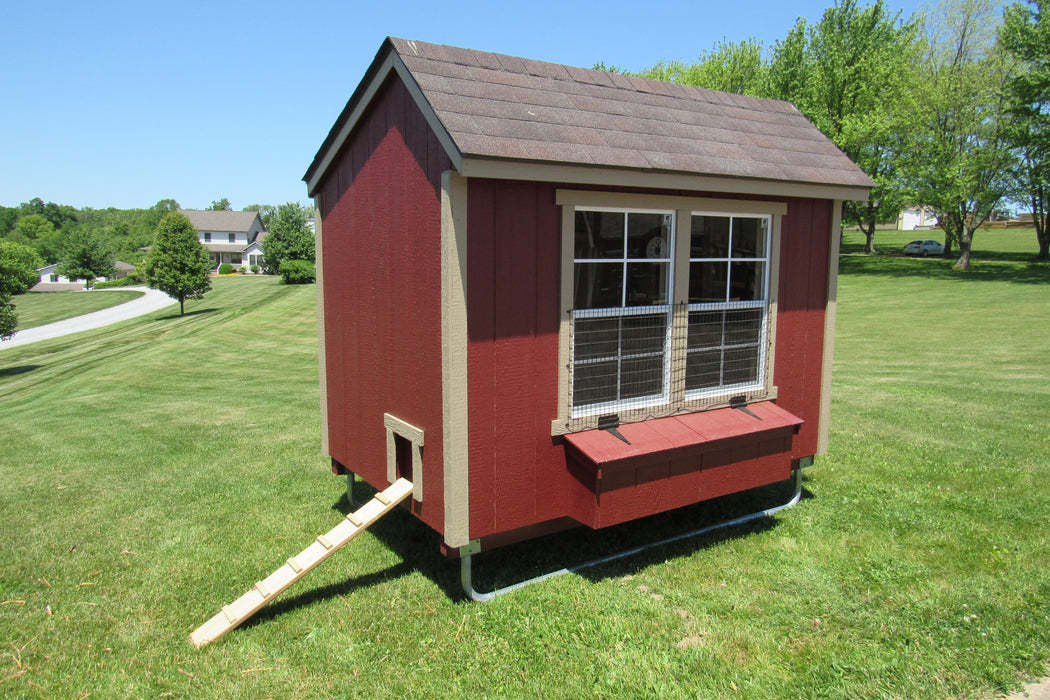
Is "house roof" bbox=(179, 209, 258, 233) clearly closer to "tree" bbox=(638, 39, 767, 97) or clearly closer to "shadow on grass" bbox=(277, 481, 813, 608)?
"tree" bbox=(638, 39, 767, 97)

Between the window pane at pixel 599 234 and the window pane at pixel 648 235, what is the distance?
3.5 inches

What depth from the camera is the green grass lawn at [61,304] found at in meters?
39.6

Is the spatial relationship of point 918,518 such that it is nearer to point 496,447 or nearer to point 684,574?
point 684,574

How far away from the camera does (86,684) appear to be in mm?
3834

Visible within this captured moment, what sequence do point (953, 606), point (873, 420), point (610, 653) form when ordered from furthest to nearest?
1. point (873, 420)
2. point (953, 606)
3. point (610, 653)

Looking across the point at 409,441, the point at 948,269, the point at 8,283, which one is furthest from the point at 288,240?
the point at 409,441

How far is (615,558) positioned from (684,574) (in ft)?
1.81

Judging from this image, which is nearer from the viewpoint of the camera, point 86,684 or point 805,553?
point 86,684

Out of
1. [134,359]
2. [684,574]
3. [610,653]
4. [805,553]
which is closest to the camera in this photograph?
[610,653]

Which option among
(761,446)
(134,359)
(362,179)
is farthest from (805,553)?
(134,359)

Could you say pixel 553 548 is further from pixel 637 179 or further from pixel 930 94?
pixel 930 94

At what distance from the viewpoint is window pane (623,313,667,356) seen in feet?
16.6

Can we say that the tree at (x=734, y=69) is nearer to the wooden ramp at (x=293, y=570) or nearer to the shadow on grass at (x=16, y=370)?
the shadow on grass at (x=16, y=370)

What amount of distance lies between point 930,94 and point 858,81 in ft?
16.0
